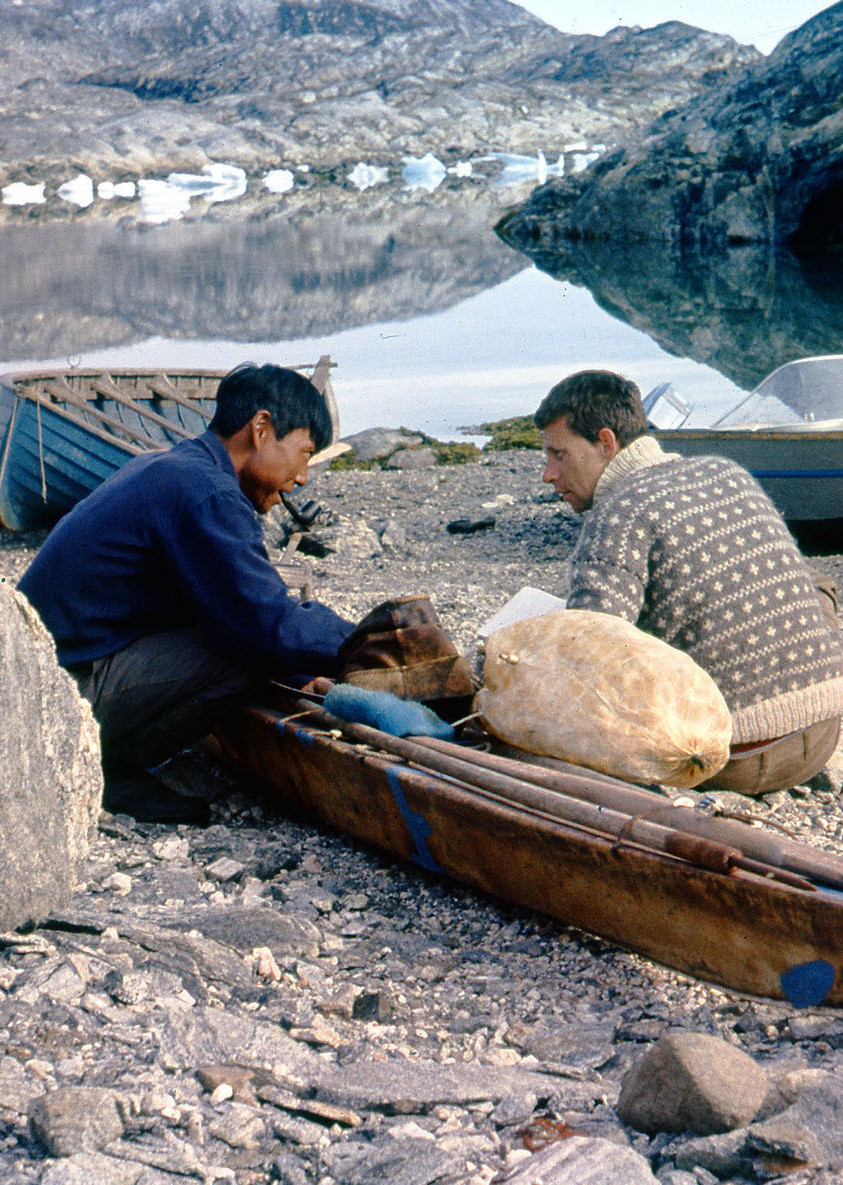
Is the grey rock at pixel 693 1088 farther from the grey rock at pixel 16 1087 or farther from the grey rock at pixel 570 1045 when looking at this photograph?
the grey rock at pixel 16 1087

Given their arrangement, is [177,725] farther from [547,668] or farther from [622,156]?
[622,156]

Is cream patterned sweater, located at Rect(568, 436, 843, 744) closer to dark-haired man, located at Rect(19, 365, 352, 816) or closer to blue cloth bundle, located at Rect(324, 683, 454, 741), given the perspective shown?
blue cloth bundle, located at Rect(324, 683, 454, 741)

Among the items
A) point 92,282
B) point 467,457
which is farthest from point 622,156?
point 467,457

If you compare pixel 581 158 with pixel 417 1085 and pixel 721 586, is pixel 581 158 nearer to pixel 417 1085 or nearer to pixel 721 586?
pixel 721 586

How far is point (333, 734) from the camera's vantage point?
14.4 feet

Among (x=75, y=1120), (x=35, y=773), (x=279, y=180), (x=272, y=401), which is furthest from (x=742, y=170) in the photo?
(x=279, y=180)

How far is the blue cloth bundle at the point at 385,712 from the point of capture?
430cm

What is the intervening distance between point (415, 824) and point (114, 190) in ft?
487

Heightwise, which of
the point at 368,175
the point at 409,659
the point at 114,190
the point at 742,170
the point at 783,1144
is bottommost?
the point at 783,1144

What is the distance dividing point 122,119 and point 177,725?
17984cm

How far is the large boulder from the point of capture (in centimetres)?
334

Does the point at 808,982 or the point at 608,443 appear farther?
the point at 608,443

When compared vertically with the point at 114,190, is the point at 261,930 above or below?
below

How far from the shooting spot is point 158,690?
4695 mm
